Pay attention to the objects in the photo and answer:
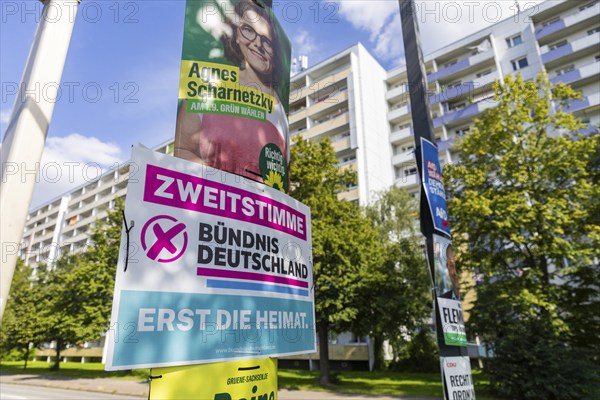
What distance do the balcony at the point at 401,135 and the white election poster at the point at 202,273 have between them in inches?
1598

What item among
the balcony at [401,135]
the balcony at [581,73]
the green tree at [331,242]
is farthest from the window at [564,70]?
the green tree at [331,242]

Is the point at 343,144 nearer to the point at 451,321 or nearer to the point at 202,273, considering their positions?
the point at 451,321

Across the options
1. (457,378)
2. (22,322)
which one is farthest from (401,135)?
(22,322)

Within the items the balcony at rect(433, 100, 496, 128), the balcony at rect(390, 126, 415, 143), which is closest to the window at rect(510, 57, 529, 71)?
the balcony at rect(433, 100, 496, 128)

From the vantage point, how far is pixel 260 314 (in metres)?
2.64

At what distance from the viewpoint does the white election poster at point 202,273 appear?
214 cm

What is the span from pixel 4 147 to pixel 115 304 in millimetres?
990

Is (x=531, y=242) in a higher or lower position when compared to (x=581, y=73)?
lower

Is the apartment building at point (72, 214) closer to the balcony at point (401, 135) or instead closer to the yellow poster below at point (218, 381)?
the balcony at point (401, 135)

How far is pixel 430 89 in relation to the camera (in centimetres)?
4241

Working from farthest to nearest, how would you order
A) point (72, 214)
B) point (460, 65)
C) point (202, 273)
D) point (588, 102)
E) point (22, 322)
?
point (72, 214)
point (460, 65)
point (22, 322)
point (588, 102)
point (202, 273)

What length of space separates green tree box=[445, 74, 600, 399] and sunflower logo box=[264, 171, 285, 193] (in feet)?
43.6

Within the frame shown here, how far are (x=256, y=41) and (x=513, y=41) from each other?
42766 mm

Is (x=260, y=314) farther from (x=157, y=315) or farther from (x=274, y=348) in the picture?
(x=157, y=315)
